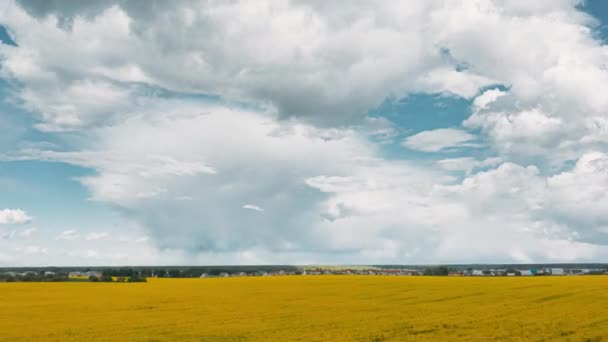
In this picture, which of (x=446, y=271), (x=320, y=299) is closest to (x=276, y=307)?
(x=320, y=299)

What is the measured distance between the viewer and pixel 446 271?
13950cm

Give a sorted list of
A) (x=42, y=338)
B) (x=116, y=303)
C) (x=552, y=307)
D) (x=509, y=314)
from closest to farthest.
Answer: (x=42, y=338), (x=509, y=314), (x=552, y=307), (x=116, y=303)

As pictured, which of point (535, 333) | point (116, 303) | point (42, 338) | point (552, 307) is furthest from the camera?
point (116, 303)

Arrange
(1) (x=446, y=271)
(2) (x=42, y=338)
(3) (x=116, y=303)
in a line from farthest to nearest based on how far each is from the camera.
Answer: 1. (1) (x=446, y=271)
2. (3) (x=116, y=303)
3. (2) (x=42, y=338)

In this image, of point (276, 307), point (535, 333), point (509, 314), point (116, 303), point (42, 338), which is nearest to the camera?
point (535, 333)

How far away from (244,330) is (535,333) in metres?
16.4

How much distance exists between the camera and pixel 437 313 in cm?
3819

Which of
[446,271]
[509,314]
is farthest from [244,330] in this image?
[446,271]

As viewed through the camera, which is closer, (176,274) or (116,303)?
(116,303)

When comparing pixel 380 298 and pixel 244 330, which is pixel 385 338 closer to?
pixel 244 330

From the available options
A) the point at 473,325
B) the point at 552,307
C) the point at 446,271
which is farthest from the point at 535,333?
the point at 446,271

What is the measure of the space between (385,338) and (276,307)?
20453 mm

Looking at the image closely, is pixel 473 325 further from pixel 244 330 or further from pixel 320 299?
pixel 320 299

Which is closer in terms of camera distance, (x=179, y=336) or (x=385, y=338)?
(x=385, y=338)
